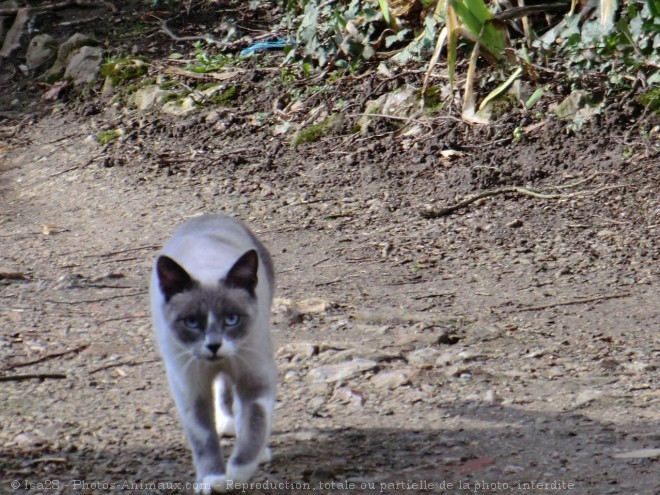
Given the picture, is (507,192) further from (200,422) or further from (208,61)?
(208,61)

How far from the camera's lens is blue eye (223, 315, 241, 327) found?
10.2 feet

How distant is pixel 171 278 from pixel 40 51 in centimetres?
763

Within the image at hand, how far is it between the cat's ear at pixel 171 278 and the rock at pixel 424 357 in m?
1.27

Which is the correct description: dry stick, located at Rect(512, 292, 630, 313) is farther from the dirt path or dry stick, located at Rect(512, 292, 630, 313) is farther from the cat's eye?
the cat's eye

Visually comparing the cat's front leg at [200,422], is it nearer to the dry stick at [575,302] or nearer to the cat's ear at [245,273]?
the cat's ear at [245,273]

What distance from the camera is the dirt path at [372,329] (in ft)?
10.7

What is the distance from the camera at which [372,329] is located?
4.54m

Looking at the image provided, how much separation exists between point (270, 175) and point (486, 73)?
1.75 m

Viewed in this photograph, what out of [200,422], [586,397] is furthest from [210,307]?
[586,397]

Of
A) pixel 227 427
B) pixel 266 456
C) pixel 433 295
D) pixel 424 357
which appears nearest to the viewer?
pixel 266 456

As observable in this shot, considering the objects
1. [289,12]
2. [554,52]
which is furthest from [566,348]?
[289,12]

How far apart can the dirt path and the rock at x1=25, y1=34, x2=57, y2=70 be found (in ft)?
9.24

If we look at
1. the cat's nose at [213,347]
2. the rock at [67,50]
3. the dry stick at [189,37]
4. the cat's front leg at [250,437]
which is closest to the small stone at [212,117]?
the dry stick at [189,37]

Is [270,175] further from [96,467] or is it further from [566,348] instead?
[96,467]
